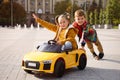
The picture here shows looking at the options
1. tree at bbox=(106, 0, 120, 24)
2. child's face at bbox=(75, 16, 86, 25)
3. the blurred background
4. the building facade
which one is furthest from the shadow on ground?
the building facade

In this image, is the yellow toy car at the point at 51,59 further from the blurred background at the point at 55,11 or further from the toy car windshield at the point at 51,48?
the blurred background at the point at 55,11

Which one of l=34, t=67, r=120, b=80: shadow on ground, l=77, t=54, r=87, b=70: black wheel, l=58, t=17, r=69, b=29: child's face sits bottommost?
l=34, t=67, r=120, b=80: shadow on ground

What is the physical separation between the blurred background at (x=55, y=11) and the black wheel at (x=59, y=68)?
33.1 m

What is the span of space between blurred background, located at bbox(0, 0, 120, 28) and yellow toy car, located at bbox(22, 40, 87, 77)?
107ft

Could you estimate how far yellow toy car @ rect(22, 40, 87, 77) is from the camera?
29.4ft

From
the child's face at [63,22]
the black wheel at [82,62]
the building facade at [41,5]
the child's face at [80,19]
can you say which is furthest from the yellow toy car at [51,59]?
the building facade at [41,5]

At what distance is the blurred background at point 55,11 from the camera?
78.6 meters

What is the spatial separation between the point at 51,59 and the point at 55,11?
123 meters

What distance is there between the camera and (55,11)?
131m

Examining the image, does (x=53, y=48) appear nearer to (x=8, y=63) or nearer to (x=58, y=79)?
(x=58, y=79)

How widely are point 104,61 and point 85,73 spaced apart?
102 inches

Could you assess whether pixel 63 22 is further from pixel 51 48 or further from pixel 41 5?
pixel 41 5

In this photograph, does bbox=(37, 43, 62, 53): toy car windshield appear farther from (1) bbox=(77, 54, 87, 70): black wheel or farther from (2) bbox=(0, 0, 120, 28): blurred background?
(2) bbox=(0, 0, 120, 28): blurred background

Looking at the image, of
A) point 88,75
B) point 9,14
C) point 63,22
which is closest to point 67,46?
point 63,22
